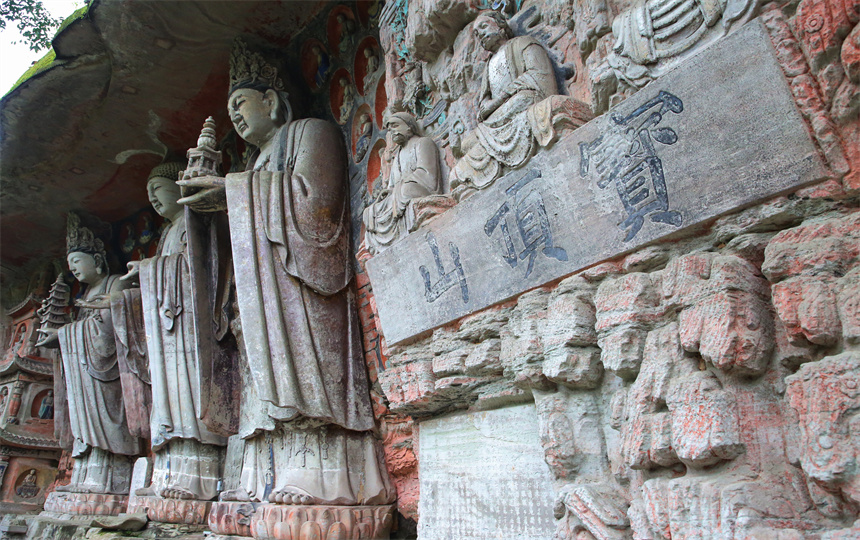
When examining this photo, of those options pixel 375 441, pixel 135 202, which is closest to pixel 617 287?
pixel 375 441

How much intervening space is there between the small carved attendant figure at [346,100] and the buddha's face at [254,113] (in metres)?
0.55

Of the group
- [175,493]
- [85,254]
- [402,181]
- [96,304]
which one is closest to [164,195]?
[96,304]

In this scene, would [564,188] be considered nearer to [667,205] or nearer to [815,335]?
[667,205]

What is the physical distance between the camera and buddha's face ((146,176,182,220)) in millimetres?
6645

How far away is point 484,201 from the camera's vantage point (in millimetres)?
2775

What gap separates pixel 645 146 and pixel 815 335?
83 cm

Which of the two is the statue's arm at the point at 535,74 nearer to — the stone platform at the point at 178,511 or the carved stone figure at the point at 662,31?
the carved stone figure at the point at 662,31

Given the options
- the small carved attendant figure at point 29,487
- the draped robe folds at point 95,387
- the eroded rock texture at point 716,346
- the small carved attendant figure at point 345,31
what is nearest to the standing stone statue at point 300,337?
the small carved attendant figure at point 345,31

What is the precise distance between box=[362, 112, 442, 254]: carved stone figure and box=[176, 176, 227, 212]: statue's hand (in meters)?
1.37

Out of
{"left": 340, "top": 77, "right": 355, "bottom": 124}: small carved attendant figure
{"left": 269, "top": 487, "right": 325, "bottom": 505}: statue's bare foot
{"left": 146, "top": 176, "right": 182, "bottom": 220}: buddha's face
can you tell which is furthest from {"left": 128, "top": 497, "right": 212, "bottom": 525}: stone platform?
{"left": 340, "top": 77, "right": 355, "bottom": 124}: small carved attendant figure

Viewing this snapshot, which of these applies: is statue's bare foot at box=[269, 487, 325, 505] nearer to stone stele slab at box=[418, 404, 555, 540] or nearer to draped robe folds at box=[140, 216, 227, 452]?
stone stele slab at box=[418, 404, 555, 540]

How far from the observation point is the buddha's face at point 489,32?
120 inches

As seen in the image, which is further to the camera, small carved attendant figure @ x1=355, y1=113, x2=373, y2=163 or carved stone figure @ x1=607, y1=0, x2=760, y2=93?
small carved attendant figure @ x1=355, y1=113, x2=373, y2=163

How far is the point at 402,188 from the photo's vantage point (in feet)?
11.2
